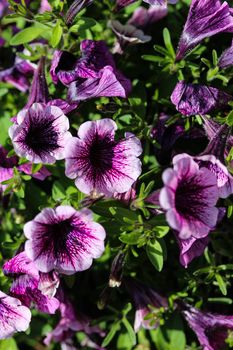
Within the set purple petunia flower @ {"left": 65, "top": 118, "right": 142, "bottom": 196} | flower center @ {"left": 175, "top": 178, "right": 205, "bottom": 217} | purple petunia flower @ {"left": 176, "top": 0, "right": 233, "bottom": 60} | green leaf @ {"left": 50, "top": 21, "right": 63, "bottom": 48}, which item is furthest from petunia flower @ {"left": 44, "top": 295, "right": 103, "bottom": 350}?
purple petunia flower @ {"left": 176, "top": 0, "right": 233, "bottom": 60}

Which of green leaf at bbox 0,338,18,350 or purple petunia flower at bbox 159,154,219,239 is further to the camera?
green leaf at bbox 0,338,18,350

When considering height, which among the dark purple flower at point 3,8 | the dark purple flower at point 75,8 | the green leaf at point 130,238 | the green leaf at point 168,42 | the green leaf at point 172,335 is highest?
the dark purple flower at point 75,8

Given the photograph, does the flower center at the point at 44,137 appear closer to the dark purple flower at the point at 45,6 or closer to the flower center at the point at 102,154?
the flower center at the point at 102,154

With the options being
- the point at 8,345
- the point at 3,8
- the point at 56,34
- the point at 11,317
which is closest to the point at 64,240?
the point at 11,317

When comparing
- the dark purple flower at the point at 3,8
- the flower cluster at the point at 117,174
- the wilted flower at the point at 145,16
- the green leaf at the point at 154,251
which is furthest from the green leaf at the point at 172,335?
the dark purple flower at the point at 3,8

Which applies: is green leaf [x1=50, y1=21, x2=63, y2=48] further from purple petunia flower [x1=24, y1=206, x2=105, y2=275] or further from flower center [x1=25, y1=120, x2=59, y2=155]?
purple petunia flower [x1=24, y1=206, x2=105, y2=275]

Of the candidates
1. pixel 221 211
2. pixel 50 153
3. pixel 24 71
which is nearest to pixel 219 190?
pixel 221 211

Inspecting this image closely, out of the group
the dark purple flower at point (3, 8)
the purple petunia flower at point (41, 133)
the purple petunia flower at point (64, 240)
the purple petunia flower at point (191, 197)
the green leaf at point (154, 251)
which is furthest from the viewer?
the dark purple flower at point (3, 8)
